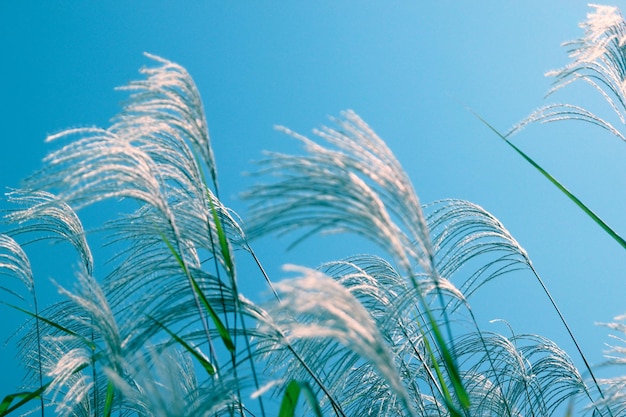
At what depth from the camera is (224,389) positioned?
121 cm

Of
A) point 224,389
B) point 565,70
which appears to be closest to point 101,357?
point 224,389

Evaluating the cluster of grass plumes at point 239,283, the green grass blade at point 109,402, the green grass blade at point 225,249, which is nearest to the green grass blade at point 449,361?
the cluster of grass plumes at point 239,283

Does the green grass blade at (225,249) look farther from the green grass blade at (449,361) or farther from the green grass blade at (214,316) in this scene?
the green grass blade at (449,361)

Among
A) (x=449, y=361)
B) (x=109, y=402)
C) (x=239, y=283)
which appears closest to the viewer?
(x=449, y=361)

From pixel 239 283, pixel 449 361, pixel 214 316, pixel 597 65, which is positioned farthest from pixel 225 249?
pixel 597 65

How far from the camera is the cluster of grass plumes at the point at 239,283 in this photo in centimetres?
112

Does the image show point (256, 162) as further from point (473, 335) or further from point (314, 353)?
point (473, 335)

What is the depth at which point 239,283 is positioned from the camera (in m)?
1.64

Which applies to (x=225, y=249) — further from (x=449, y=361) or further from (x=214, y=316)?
(x=449, y=361)

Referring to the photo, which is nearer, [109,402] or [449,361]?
[449,361]

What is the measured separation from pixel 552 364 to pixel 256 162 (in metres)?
2.00

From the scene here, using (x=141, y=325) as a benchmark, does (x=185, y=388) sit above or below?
above

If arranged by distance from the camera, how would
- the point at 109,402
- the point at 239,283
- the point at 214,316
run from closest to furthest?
the point at 214,316
the point at 239,283
the point at 109,402

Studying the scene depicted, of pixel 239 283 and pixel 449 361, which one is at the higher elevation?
pixel 239 283
